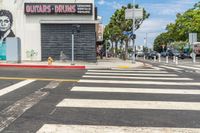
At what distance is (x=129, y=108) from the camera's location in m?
9.65

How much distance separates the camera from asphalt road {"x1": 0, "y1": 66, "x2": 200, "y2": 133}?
769cm

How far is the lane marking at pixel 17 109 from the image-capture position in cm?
805

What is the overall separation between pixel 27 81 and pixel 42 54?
18.0m

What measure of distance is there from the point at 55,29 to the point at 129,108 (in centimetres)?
2398

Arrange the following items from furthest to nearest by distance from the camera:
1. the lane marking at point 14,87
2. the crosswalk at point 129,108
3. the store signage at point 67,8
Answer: the store signage at point 67,8 < the lane marking at point 14,87 < the crosswalk at point 129,108

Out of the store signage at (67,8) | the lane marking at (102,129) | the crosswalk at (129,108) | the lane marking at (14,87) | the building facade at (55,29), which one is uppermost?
the store signage at (67,8)

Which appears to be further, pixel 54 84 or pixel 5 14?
pixel 5 14

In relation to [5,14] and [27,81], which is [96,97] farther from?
[5,14]

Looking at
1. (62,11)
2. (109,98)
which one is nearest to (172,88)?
(109,98)

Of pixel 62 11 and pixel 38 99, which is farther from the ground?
pixel 62 11

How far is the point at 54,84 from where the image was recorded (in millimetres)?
14359

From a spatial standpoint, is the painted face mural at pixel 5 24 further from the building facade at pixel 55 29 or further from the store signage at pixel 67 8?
the store signage at pixel 67 8

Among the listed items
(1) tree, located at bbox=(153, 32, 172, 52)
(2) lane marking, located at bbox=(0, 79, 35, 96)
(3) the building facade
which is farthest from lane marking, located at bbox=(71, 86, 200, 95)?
(1) tree, located at bbox=(153, 32, 172, 52)

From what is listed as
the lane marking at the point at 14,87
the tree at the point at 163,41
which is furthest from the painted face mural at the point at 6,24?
the tree at the point at 163,41
